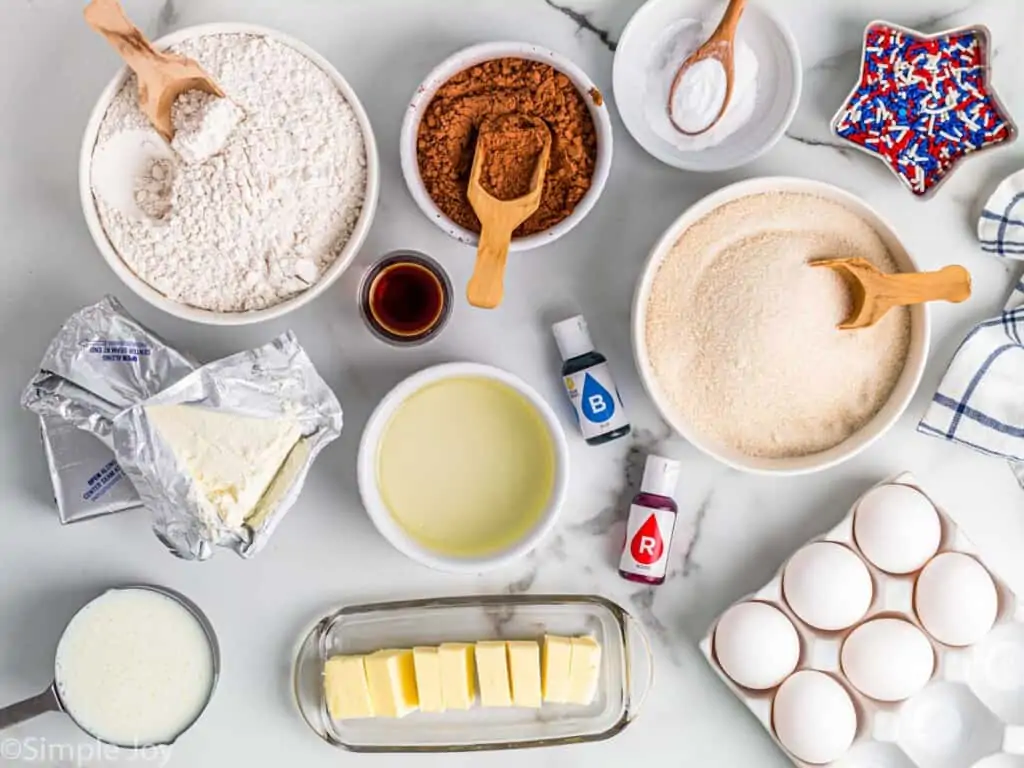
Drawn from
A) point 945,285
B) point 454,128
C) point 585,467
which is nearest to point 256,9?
point 454,128

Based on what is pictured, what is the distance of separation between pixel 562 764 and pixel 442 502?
419 mm

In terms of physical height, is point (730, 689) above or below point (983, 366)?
below

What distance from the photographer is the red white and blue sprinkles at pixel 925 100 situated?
4.28 ft

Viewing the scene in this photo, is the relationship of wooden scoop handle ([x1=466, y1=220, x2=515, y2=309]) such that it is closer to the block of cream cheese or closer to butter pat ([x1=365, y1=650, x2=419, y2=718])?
the block of cream cheese

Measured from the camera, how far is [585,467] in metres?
1.35

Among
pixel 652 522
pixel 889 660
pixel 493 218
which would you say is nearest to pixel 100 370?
pixel 493 218

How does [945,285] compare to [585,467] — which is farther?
[585,467]

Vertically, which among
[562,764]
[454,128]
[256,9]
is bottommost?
[562,764]

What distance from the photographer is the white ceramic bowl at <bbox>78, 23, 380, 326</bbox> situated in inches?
46.1

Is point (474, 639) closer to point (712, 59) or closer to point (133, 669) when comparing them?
point (133, 669)

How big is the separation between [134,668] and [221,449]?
0.36 meters

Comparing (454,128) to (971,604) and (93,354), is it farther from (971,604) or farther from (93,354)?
(971,604)

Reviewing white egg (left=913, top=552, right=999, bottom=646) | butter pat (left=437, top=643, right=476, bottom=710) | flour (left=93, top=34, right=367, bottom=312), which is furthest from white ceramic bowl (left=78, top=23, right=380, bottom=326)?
white egg (left=913, top=552, right=999, bottom=646)

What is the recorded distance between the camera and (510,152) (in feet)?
4.00
